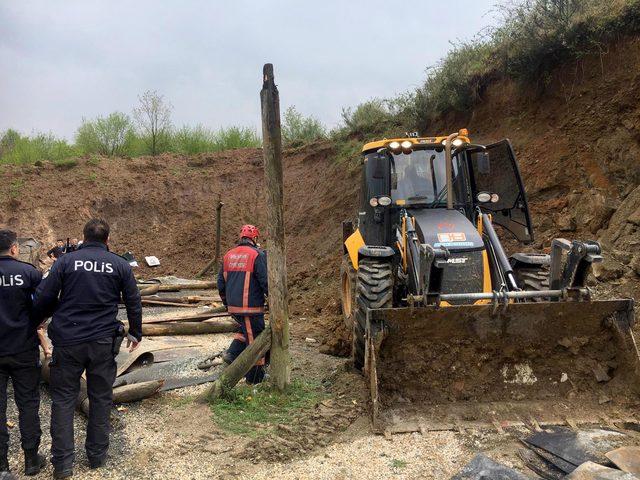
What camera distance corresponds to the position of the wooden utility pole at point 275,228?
5.82 metres

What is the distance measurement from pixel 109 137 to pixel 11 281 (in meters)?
24.8

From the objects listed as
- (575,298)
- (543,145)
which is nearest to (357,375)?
(575,298)

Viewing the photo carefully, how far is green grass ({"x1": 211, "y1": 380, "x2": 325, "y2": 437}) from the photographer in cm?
522

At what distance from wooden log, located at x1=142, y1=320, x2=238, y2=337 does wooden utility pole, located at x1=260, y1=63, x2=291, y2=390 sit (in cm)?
379

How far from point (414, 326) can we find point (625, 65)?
8.00m

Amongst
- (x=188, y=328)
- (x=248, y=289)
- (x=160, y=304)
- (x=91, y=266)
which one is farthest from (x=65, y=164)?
(x=91, y=266)

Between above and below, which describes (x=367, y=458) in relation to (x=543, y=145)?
below

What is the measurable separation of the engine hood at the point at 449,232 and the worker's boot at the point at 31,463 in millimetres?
4103

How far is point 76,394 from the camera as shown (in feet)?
14.7

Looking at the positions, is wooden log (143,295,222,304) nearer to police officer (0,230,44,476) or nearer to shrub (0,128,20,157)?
police officer (0,230,44,476)

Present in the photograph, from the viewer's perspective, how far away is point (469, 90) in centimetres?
1372

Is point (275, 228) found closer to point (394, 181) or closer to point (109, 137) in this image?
point (394, 181)

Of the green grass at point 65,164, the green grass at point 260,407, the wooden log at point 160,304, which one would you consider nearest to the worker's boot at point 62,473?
the green grass at point 260,407

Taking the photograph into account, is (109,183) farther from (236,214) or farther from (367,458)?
(367,458)
